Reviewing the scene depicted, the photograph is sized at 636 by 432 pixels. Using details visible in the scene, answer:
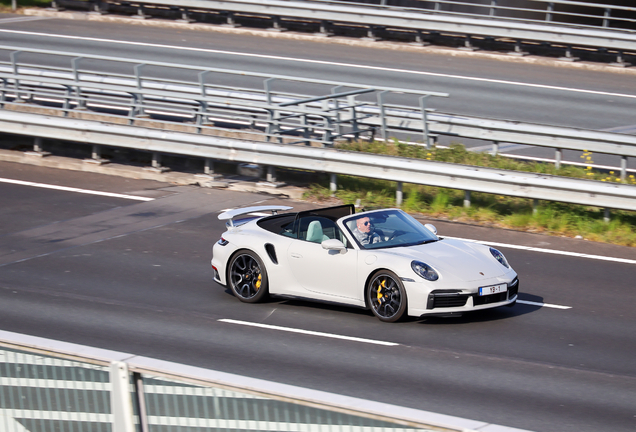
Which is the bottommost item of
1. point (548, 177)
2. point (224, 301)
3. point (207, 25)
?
point (224, 301)

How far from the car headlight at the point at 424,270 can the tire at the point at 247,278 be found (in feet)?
6.80

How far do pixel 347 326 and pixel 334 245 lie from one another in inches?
36.9

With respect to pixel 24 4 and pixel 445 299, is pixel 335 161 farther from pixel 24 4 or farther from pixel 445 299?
pixel 24 4

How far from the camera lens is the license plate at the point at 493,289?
921cm

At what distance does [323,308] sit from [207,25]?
21.9 m

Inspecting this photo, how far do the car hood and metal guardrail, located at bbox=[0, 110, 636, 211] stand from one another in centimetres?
423

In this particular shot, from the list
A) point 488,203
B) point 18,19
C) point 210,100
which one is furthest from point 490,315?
point 18,19

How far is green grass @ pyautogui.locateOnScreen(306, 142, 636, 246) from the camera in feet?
45.1

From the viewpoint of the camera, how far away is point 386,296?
959cm

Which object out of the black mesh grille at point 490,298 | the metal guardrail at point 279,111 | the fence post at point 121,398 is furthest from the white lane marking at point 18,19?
the fence post at point 121,398

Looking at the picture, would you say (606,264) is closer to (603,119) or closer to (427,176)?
(427,176)

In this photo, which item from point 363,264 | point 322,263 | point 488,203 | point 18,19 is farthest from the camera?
point 18,19

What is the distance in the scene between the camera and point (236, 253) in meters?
10.7

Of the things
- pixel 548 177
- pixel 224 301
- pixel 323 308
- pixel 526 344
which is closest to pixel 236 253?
pixel 224 301
